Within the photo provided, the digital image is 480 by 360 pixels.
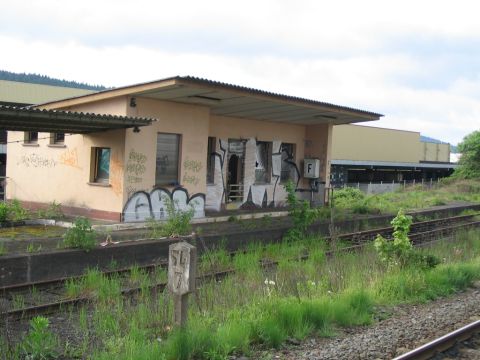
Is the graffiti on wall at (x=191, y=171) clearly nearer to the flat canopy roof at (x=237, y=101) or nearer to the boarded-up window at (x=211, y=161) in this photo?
the flat canopy roof at (x=237, y=101)

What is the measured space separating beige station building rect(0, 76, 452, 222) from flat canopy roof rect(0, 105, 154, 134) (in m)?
0.03

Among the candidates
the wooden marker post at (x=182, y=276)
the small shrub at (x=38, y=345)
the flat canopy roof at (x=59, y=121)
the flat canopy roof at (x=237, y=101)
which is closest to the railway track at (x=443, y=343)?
the wooden marker post at (x=182, y=276)

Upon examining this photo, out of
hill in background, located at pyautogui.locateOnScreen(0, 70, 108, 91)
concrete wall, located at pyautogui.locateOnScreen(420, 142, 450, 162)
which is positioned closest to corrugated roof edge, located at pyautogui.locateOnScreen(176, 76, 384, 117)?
concrete wall, located at pyautogui.locateOnScreen(420, 142, 450, 162)

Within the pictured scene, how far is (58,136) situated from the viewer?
61.3 feet

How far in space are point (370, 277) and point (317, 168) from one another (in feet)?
46.8

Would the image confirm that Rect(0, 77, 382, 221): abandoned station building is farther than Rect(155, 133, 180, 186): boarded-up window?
No

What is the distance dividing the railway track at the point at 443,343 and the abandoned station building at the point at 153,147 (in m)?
9.52

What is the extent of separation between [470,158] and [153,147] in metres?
44.8

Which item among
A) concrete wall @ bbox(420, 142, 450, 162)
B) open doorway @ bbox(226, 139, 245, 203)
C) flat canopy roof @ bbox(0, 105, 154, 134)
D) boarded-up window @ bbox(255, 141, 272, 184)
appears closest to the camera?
flat canopy roof @ bbox(0, 105, 154, 134)

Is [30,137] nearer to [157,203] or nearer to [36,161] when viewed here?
[36,161]

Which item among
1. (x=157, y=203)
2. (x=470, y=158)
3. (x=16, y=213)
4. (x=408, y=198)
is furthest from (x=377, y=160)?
(x=16, y=213)

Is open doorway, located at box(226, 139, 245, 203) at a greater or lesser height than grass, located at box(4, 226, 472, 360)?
greater

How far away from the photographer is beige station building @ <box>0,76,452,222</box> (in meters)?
15.9

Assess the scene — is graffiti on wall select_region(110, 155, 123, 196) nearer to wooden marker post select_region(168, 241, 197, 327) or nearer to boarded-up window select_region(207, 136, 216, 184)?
boarded-up window select_region(207, 136, 216, 184)
